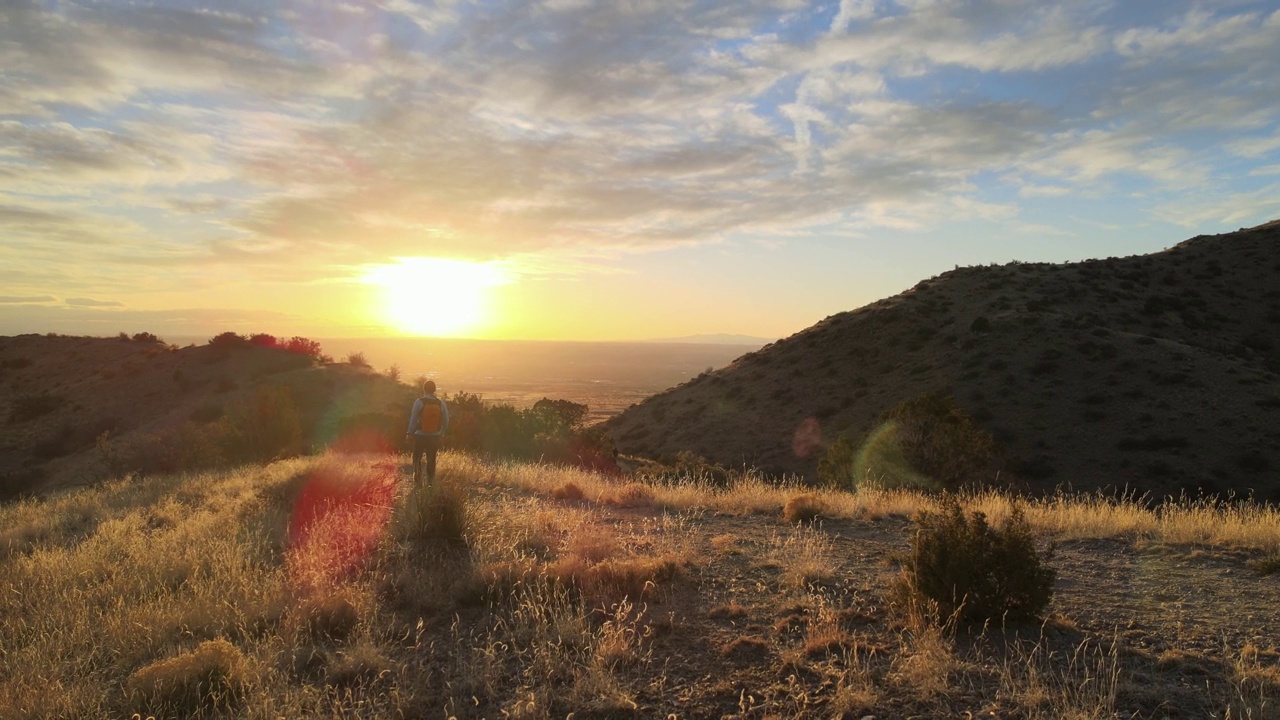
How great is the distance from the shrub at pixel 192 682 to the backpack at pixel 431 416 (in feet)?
24.2

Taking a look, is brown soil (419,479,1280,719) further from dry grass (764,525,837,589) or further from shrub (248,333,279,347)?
shrub (248,333,279,347)

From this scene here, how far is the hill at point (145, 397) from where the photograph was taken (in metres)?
30.8

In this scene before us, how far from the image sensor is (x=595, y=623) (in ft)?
18.8

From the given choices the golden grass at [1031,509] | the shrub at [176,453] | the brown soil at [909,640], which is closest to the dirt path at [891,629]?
the brown soil at [909,640]

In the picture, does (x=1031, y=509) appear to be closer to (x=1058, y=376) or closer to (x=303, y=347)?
(x=1058, y=376)

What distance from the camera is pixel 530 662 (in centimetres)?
502

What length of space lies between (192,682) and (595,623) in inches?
111

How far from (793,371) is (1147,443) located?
851 inches

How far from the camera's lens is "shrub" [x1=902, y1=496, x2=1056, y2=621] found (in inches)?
211

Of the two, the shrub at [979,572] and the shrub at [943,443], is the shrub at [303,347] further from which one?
the shrub at [979,572]

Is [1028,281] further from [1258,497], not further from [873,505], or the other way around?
[873,505]

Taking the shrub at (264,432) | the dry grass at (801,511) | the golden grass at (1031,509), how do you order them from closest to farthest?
1. the golden grass at (1031,509)
2. the dry grass at (801,511)
3. the shrub at (264,432)

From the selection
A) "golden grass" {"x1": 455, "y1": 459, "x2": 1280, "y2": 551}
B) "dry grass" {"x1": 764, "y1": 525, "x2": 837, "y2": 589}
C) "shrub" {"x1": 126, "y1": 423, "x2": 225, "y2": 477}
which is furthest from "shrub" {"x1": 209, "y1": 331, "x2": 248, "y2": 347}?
"dry grass" {"x1": 764, "y1": 525, "x2": 837, "y2": 589}

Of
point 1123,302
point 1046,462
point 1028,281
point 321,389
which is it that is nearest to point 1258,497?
point 1046,462
